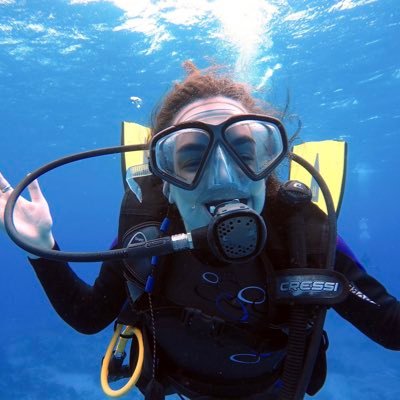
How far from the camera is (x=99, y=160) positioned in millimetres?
42375

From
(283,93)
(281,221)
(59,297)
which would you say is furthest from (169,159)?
(283,93)

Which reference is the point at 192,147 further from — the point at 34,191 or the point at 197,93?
the point at 34,191

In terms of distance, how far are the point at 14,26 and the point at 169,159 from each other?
1494 centimetres

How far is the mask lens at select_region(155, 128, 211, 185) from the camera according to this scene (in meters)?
2.56

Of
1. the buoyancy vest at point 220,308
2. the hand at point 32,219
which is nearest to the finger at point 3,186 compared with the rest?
the hand at point 32,219

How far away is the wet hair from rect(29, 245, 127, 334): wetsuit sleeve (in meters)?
1.25

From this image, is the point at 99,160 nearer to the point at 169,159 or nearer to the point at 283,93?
the point at 283,93

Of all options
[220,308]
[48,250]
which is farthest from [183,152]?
[220,308]

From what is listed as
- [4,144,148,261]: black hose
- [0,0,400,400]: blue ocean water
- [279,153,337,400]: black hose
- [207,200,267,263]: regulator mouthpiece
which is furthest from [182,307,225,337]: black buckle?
[0,0,400,400]: blue ocean water

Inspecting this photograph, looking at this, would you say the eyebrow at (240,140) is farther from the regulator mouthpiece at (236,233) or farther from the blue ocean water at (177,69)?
the blue ocean water at (177,69)

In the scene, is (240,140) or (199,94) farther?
(199,94)

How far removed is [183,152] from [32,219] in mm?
1201

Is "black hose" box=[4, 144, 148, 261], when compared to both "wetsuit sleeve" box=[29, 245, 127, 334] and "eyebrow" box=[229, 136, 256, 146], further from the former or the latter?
"eyebrow" box=[229, 136, 256, 146]

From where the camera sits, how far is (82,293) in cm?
323
